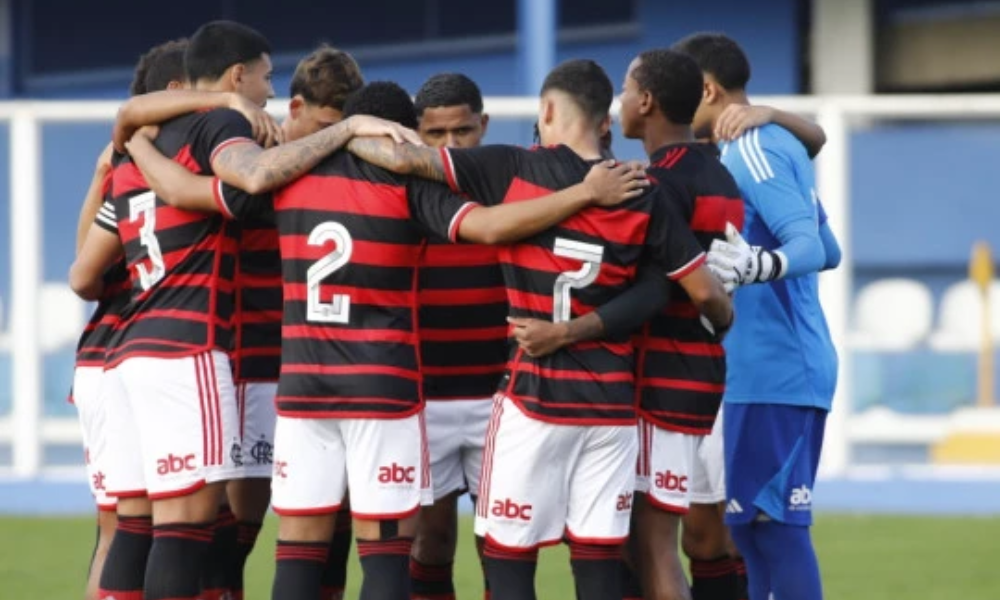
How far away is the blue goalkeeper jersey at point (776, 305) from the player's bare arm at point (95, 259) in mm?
2063

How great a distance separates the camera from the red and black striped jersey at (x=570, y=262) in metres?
6.09

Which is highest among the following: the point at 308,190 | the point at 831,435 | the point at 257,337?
the point at 308,190

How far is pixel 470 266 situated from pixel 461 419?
53cm

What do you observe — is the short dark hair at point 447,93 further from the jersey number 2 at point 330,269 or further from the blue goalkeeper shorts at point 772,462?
the blue goalkeeper shorts at point 772,462

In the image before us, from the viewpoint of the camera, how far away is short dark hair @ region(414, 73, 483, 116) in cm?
685

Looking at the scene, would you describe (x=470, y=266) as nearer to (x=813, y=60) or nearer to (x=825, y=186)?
(x=825, y=186)

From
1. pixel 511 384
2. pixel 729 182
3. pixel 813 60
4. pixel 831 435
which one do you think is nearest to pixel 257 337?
pixel 511 384

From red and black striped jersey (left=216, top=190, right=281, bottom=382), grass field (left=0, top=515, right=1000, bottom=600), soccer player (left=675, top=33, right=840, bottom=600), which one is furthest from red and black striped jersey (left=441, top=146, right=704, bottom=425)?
grass field (left=0, top=515, right=1000, bottom=600)

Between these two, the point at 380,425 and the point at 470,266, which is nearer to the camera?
the point at 380,425

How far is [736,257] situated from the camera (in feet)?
20.7

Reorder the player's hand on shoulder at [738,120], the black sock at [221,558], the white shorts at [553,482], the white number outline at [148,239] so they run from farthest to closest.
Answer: the black sock at [221,558] < the player's hand on shoulder at [738,120] < the white number outline at [148,239] < the white shorts at [553,482]

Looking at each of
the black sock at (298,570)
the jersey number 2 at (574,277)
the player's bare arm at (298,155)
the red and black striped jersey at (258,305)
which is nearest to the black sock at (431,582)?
the red and black striped jersey at (258,305)

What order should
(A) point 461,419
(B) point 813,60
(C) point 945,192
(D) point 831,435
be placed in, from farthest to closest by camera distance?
(B) point 813,60
(C) point 945,192
(D) point 831,435
(A) point 461,419

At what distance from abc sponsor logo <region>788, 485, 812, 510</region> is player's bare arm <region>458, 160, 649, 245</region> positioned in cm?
124
